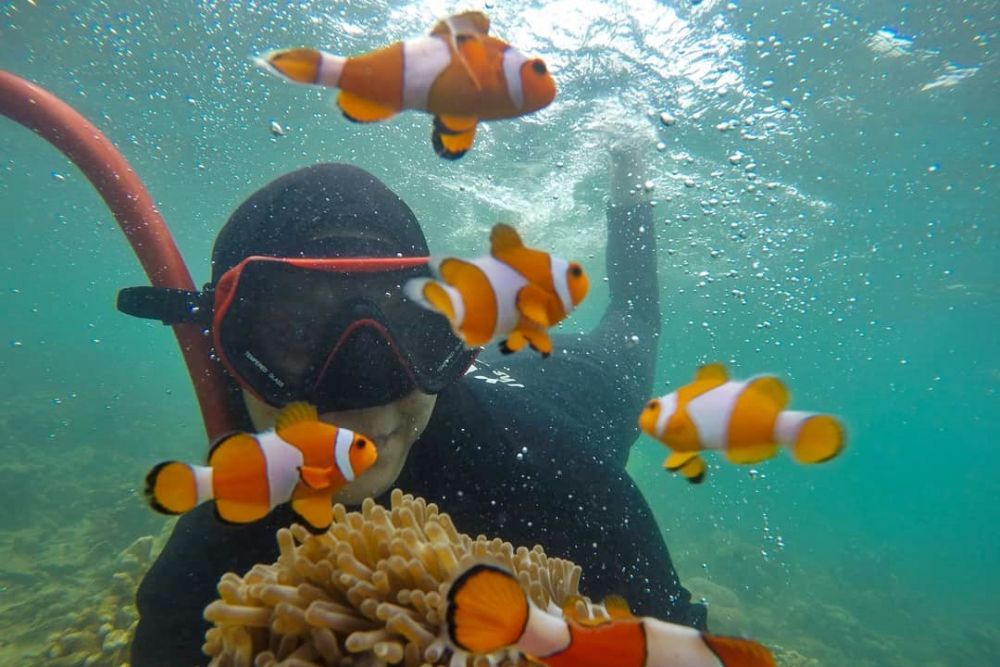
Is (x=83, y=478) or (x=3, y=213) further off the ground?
(x=3, y=213)

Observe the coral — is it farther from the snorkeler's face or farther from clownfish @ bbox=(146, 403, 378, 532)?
the snorkeler's face

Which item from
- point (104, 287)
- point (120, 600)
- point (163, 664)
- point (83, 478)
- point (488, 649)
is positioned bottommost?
point (83, 478)

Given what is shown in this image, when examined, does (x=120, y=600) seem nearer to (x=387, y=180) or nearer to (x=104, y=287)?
(x=387, y=180)

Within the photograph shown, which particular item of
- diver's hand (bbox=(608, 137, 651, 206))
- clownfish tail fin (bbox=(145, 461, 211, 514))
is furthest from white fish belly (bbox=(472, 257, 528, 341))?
diver's hand (bbox=(608, 137, 651, 206))

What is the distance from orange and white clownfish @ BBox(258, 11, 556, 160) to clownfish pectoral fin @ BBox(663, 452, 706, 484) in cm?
111

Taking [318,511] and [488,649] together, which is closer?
[488,649]

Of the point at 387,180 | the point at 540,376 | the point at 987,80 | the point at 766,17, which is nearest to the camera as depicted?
the point at 540,376

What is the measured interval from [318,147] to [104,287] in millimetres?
70425

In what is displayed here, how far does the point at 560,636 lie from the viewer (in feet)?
3.01

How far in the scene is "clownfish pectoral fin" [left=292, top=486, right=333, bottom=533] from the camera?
5.09 ft

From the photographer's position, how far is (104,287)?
73375 millimetres

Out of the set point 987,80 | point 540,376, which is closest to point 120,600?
point 540,376

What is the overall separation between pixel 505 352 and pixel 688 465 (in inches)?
29.3

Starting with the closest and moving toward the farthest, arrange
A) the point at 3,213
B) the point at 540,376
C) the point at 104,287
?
the point at 540,376 < the point at 3,213 < the point at 104,287
